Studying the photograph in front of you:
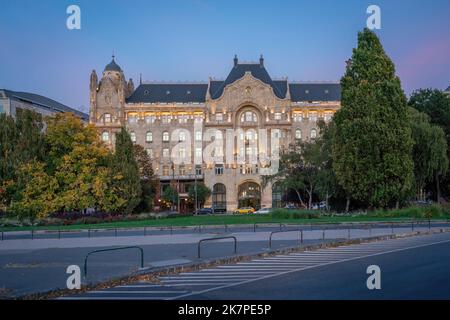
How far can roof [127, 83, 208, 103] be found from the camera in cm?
10231

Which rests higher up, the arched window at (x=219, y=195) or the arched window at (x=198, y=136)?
the arched window at (x=198, y=136)

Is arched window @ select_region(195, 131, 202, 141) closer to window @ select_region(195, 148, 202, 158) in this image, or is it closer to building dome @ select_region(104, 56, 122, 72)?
window @ select_region(195, 148, 202, 158)

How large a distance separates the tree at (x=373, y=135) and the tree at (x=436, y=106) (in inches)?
604

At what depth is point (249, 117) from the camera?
96625 mm

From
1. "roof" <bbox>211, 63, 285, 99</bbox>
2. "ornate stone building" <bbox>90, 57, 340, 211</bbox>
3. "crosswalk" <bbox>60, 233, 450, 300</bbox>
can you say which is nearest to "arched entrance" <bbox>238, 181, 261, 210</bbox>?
"ornate stone building" <bbox>90, 57, 340, 211</bbox>

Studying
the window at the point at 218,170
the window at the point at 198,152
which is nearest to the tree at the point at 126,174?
the window at the point at 218,170

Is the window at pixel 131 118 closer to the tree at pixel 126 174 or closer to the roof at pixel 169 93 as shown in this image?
the roof at pixel 169 93

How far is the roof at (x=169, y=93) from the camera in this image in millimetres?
102312

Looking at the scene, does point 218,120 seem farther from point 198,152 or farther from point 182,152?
point 182,152

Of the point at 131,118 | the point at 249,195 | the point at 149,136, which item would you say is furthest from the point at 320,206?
the point at 131,118

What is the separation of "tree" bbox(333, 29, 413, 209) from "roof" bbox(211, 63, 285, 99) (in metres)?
48.3

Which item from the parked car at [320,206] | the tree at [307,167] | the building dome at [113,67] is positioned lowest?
the parked car at [320,206]

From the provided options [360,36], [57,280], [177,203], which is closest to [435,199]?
[360,36]
